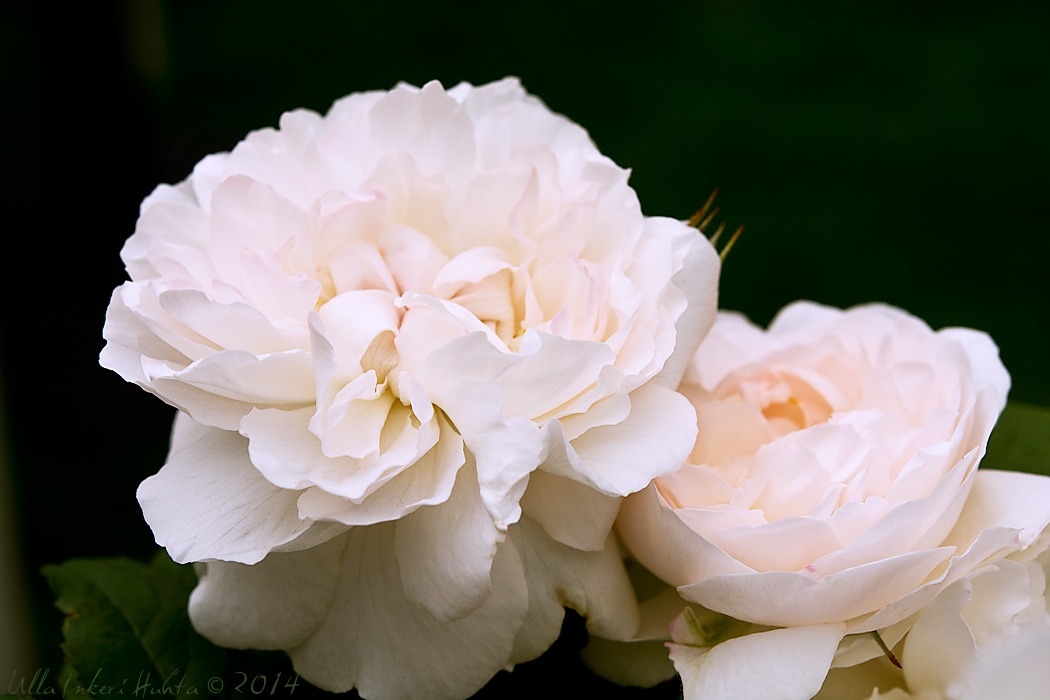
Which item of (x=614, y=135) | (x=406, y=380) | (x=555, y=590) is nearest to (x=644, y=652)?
(x=555, y=590)

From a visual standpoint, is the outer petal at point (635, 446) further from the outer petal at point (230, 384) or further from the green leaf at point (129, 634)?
the green leaf at point (129, 634)

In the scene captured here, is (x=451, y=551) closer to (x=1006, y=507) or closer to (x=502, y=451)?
(x=502, y=451)

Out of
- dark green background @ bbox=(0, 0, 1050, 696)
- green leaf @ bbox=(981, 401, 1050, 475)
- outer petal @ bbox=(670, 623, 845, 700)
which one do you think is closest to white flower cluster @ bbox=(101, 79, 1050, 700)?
outer petal @ bbox=(670, 623, 845, 700)

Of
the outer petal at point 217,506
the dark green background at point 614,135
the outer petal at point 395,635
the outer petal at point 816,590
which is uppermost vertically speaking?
the outer petal at point 217,506

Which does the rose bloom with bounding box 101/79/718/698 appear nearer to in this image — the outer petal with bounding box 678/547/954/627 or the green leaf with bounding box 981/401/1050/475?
the outer petal with bounding box 678/547/954/627

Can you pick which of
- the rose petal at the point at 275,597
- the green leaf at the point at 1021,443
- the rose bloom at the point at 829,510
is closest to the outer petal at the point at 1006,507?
the rose bloom at the point at 829,510

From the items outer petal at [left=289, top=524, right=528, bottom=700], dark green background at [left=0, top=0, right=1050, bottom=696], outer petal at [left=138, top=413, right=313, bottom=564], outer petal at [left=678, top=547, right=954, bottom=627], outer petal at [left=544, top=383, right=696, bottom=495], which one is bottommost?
dark green background at [left=0, top=0, right=1050, bottom=696]
